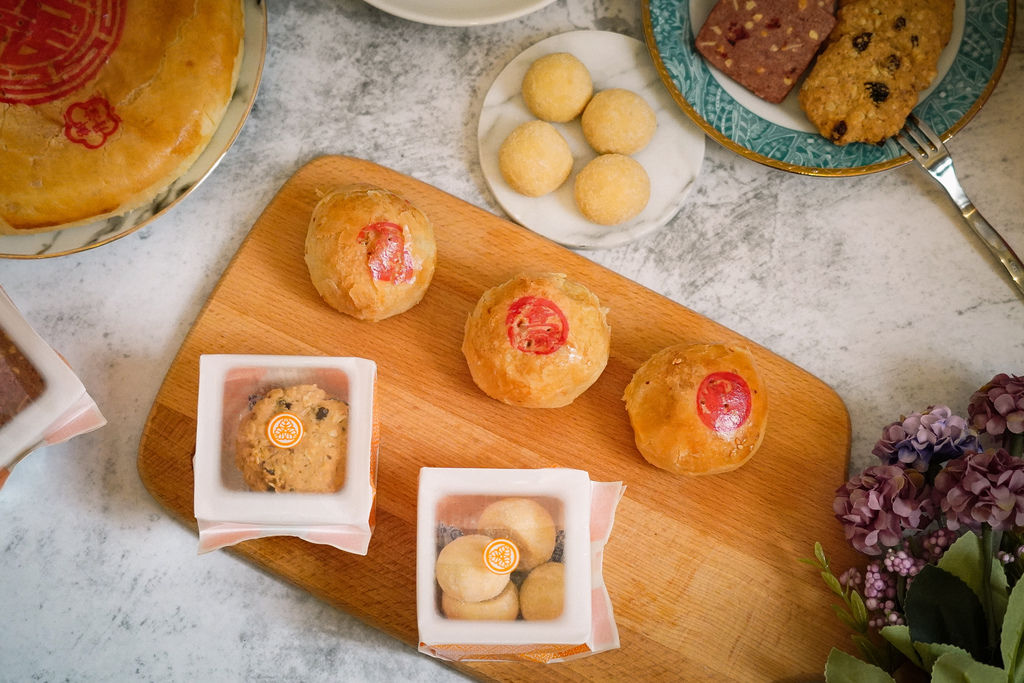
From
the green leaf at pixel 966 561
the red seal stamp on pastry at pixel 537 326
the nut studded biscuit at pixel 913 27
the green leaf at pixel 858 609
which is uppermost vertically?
the nut studded biscuit at pixel 913 27

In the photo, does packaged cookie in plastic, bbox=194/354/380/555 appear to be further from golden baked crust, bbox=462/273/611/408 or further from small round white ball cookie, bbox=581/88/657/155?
small round white ball cookie, bbox=581/88/657/155

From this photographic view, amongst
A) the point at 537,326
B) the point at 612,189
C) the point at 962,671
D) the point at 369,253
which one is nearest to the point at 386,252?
the point at 369,253

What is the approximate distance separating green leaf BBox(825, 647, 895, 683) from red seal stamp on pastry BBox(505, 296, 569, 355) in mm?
583

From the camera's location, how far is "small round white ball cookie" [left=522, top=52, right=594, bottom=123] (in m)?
1.36

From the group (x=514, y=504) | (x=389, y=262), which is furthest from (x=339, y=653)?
(x=389, y=262)

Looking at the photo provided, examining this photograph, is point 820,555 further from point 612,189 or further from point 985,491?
point 612,189

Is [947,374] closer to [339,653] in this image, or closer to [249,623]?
[339,653]

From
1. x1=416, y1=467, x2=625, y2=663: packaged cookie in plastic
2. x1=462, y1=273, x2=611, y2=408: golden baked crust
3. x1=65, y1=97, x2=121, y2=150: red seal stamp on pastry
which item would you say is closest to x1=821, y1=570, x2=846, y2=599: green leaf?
x1=416, y1=467, x2=625, y2=663: packaged cookie in plastic

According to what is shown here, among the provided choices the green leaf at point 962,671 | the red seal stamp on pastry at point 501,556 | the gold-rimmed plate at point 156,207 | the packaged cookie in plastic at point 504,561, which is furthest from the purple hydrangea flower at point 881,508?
the gold-rimmed plate at point 156,207

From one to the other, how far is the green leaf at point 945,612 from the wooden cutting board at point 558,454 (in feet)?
0.72

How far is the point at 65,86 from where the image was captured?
1202 mm

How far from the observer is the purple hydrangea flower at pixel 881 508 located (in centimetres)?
117

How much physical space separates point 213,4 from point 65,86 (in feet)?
0.85

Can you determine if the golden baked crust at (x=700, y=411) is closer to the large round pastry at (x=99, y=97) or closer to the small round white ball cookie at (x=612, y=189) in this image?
the small round white ball cookie at (x=612, y=189)
